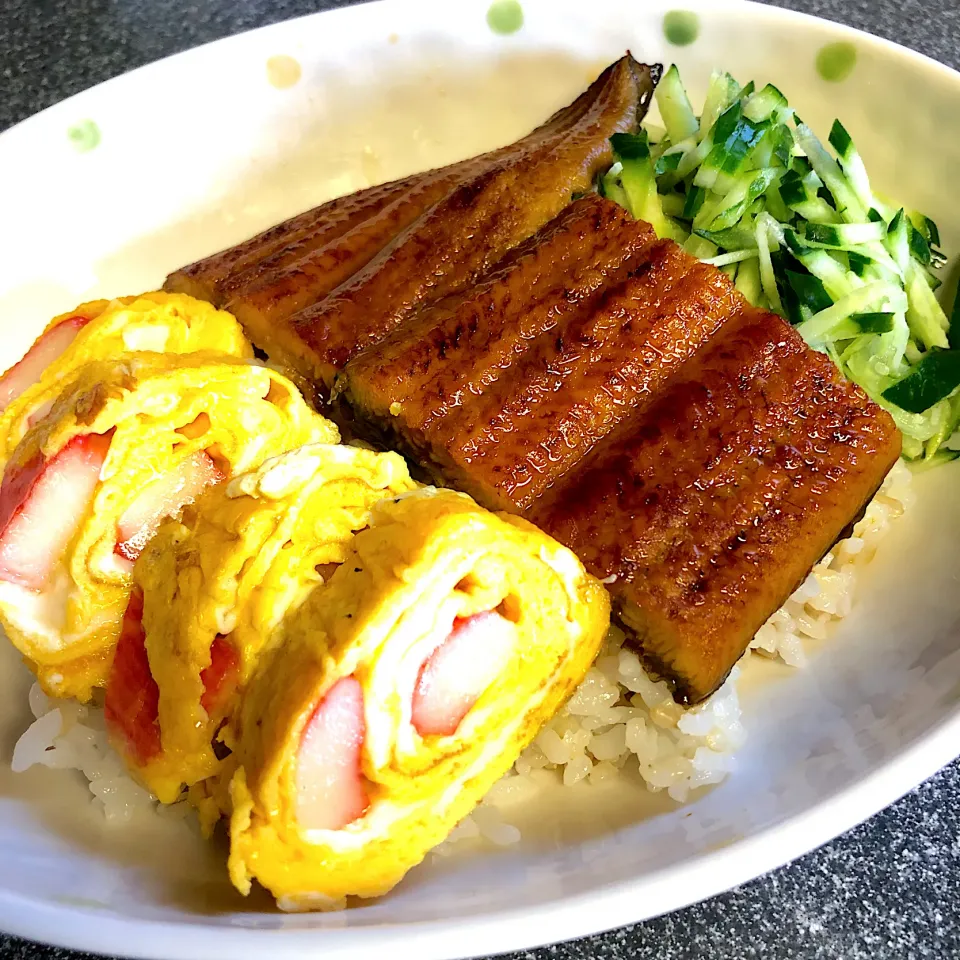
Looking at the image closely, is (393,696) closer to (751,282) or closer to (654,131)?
(751,282)

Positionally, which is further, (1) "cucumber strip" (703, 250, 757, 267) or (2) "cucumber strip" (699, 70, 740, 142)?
(2) "cucumber strip" (699, 70, 740, 142)

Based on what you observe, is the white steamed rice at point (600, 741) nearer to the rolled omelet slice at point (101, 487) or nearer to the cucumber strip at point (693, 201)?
the rolled omelet slice at point (101, 487)

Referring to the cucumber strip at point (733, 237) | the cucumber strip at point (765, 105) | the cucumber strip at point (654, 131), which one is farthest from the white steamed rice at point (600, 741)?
the cucumber strip at point (654, 131)

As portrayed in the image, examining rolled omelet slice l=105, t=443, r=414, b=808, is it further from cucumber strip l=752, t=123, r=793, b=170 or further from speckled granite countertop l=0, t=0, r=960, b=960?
cucumber strip l=752, t=123, r=793, b=170

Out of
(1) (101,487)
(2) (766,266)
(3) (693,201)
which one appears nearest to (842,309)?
(2) (766,266)

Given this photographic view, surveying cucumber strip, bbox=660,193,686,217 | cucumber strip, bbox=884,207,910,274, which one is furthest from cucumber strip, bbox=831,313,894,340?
cucumber strip, bbox=660,193,686,217

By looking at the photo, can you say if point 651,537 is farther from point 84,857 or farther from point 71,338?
point 71,338
